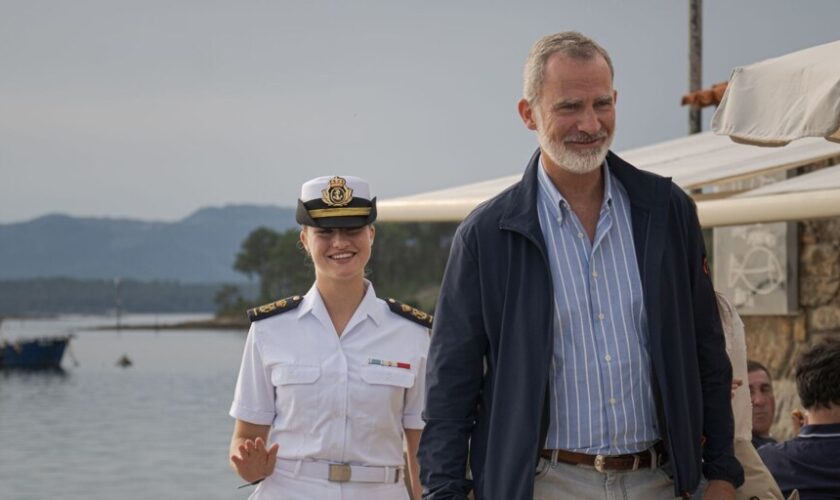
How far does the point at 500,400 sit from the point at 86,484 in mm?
64876

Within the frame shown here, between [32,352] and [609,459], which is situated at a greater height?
[609,459]

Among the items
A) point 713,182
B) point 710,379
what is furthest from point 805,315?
point 710,379

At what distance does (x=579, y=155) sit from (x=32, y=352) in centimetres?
10653

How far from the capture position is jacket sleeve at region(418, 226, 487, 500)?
304 centimetres

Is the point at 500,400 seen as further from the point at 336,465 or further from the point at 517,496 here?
the point at 336,465

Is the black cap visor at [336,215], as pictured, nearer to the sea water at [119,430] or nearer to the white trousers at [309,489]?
the white trousers at [309,489]

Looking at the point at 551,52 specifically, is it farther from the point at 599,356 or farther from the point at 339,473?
the point at 339,473

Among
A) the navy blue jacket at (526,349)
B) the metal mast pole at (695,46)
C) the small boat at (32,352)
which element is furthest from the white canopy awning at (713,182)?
the small boat at (32,352)

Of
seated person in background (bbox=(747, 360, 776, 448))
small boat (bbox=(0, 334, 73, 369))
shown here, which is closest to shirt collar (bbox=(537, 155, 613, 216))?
seated person in background (bbox=(747, 360, 776, 448))

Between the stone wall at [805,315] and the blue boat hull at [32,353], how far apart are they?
93212 mm

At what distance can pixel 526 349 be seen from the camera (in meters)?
2.98

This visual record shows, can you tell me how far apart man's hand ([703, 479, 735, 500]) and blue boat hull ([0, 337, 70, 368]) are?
326 ft

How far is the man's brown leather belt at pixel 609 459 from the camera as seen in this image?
297 centimetres

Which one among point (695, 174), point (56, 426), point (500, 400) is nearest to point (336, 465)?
point (500, 400)
